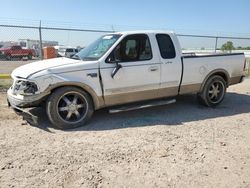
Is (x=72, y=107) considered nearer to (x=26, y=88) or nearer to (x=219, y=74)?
(x=26, y=88)

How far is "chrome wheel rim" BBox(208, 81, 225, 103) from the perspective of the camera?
735cm

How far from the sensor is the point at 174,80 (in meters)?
6.56

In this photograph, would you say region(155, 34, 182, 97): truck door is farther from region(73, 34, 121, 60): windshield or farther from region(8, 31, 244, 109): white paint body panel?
region(73, 34, 121, 60): windshield

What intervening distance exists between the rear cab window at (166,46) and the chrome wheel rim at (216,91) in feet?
5.18

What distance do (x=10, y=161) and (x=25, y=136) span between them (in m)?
1.04

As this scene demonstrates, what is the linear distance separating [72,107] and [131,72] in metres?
1.43

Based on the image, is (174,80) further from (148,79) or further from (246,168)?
(246,168)

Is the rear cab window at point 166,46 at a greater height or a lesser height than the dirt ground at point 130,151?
greater

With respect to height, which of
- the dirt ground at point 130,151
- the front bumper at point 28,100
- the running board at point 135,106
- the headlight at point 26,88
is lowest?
the dirt ground at point 130,151

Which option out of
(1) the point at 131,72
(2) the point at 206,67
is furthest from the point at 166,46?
(2) the point at 206,67

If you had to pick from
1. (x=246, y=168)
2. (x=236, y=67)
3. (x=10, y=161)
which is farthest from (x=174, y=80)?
(x=10, y=161)

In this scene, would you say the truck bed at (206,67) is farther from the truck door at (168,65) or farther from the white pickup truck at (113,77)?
the truck door at (168,65)

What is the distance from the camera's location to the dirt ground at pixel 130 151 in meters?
3.61

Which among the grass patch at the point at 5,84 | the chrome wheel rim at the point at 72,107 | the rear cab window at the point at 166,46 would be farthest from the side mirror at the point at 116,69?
the grass patch at the point at 5,84
